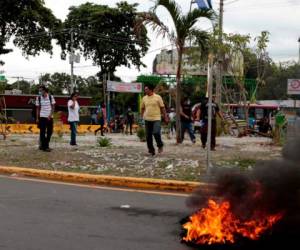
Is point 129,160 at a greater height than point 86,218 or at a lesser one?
greater

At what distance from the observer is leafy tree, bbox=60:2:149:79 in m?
48.5

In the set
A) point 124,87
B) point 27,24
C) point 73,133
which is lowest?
point 73,133

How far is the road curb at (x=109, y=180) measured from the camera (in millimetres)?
8656

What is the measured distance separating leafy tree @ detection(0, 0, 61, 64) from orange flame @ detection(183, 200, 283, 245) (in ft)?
118

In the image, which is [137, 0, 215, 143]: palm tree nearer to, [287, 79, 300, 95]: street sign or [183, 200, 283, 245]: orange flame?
[183, 200, 283, 245]: orange flame

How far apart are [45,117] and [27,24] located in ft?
96.0

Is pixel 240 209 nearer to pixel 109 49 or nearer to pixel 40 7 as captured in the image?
pixel 40 7

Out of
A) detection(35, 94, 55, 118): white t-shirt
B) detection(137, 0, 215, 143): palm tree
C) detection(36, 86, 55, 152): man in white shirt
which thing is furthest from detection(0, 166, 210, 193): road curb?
detection(137, 0, 215, 143): palm tree

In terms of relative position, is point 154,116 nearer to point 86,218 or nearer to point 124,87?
point 86,218

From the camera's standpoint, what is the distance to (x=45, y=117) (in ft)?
41.7

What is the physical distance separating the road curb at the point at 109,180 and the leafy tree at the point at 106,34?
38.5 metres

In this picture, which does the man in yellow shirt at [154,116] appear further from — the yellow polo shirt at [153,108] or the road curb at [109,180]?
the road curb at [109,180]

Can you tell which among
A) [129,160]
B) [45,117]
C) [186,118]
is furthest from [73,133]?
[129,160]

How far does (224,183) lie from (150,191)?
11.2 ft
